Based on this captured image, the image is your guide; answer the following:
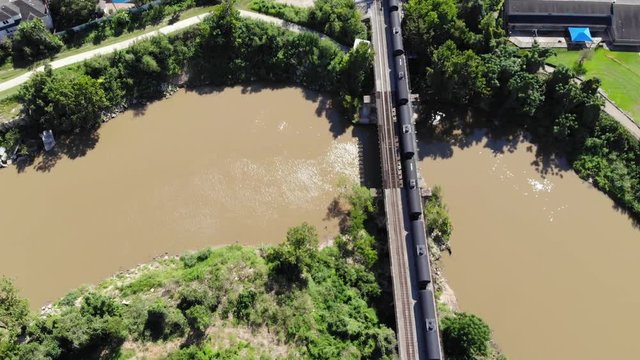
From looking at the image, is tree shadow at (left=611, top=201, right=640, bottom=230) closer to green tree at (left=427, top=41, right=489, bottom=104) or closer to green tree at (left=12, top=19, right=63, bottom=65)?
green tree at (left=427, top=41, right=489, bottom=104)

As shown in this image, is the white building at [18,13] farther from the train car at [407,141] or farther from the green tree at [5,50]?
the train car at [407,141]

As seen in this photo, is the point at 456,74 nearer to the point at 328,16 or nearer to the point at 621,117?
the point at 328,16

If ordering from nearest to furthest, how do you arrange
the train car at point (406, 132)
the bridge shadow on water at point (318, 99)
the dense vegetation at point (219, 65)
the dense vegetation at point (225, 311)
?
1. the dense vegetation at point (225, 311)
2. the train car at point (406, 132)
3. the dense vegetation at point (219, 65)
4. the bridge shadow on water at point (318, 99)

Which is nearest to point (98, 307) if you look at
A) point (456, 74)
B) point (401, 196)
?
point (401, 196)

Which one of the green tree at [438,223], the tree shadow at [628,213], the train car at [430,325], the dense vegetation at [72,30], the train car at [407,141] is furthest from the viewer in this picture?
the dense vegetation at [72,30]

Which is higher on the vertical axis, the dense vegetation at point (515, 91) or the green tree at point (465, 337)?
the dense vegetation at point (515, 91)

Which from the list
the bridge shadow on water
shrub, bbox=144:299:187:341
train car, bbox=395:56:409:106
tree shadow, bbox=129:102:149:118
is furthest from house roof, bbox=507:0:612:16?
shrub, bbox=144:299:187:341

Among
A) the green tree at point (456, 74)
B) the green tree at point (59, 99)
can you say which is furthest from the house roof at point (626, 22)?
the green tree at point (59, 99)

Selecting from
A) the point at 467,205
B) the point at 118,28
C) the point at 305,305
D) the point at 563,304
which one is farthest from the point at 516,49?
the point at 118,28
